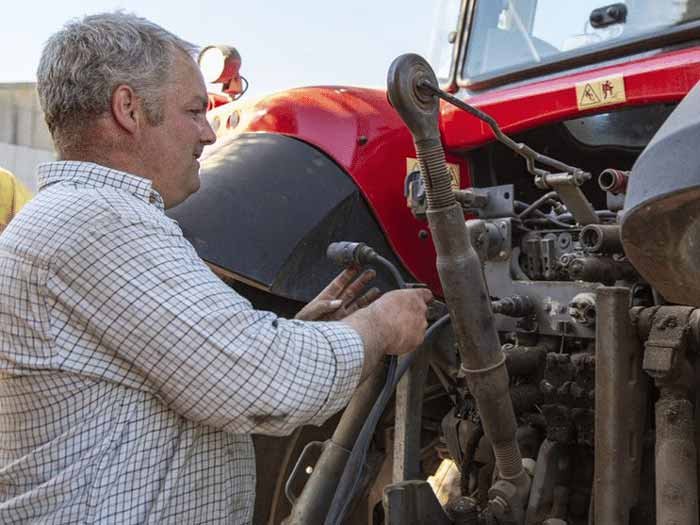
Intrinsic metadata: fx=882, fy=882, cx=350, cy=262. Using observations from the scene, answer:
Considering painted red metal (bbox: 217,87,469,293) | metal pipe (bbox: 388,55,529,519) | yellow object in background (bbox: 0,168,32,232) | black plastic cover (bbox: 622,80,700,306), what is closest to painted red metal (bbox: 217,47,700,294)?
painted red metal (bbox: 217,87,469,293)

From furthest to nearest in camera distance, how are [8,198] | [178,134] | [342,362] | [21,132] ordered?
[21,132] → [8,198] → [178,134] → [342,362]

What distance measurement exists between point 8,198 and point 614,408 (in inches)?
102

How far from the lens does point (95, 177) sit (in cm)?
143

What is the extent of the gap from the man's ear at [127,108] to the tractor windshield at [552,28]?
4.15ft

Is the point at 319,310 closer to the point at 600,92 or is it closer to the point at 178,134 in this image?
the point at 178,134

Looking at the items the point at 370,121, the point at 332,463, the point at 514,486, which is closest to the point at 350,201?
the point at 370,121

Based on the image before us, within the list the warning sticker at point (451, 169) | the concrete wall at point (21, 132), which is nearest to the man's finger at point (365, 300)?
the warning sticker at point (451, 169)

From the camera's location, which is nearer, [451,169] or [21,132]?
[451,169]

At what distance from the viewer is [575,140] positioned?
2.39 metres

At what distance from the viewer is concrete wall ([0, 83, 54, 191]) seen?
12.6m

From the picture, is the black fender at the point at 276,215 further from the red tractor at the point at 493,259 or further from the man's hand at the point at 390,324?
the man's hand at the point at 390,324

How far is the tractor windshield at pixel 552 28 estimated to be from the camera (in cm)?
211

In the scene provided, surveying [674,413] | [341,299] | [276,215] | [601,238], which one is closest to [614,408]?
[674,413]

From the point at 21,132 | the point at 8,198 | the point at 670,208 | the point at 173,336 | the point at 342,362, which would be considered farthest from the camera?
the point at 21,132
